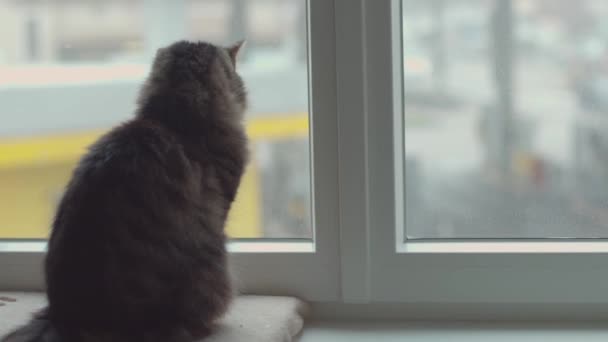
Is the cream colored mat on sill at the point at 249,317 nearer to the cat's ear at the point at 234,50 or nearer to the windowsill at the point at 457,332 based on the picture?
the windowsill at the point at 457,332

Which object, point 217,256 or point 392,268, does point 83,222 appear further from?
point 392,268

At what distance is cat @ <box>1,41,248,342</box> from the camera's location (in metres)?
1.07

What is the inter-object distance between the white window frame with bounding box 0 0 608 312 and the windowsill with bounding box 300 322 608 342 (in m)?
0.04

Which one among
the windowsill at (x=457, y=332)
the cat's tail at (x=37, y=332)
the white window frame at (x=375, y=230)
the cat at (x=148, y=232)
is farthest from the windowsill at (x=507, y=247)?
the cat's tail at (x=37, y=332)

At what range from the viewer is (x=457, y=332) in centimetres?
133

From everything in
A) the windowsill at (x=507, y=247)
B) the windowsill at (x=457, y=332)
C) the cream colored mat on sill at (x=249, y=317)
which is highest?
the windowsill at (x=507, y=247)

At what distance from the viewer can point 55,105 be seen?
150 cm

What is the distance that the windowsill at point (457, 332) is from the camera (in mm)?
1295

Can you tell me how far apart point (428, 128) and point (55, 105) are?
64 centimetres

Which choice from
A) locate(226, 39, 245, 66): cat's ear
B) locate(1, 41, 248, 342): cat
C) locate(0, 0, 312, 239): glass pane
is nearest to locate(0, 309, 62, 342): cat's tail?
locate(1, 41, 248, 342): cat

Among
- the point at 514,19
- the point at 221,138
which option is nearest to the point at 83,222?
the point at 221,138

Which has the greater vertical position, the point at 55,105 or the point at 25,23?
the point at 25,23

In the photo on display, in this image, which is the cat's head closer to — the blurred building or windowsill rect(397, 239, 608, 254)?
the blurred building

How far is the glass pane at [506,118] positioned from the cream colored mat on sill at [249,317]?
0.79 feet
